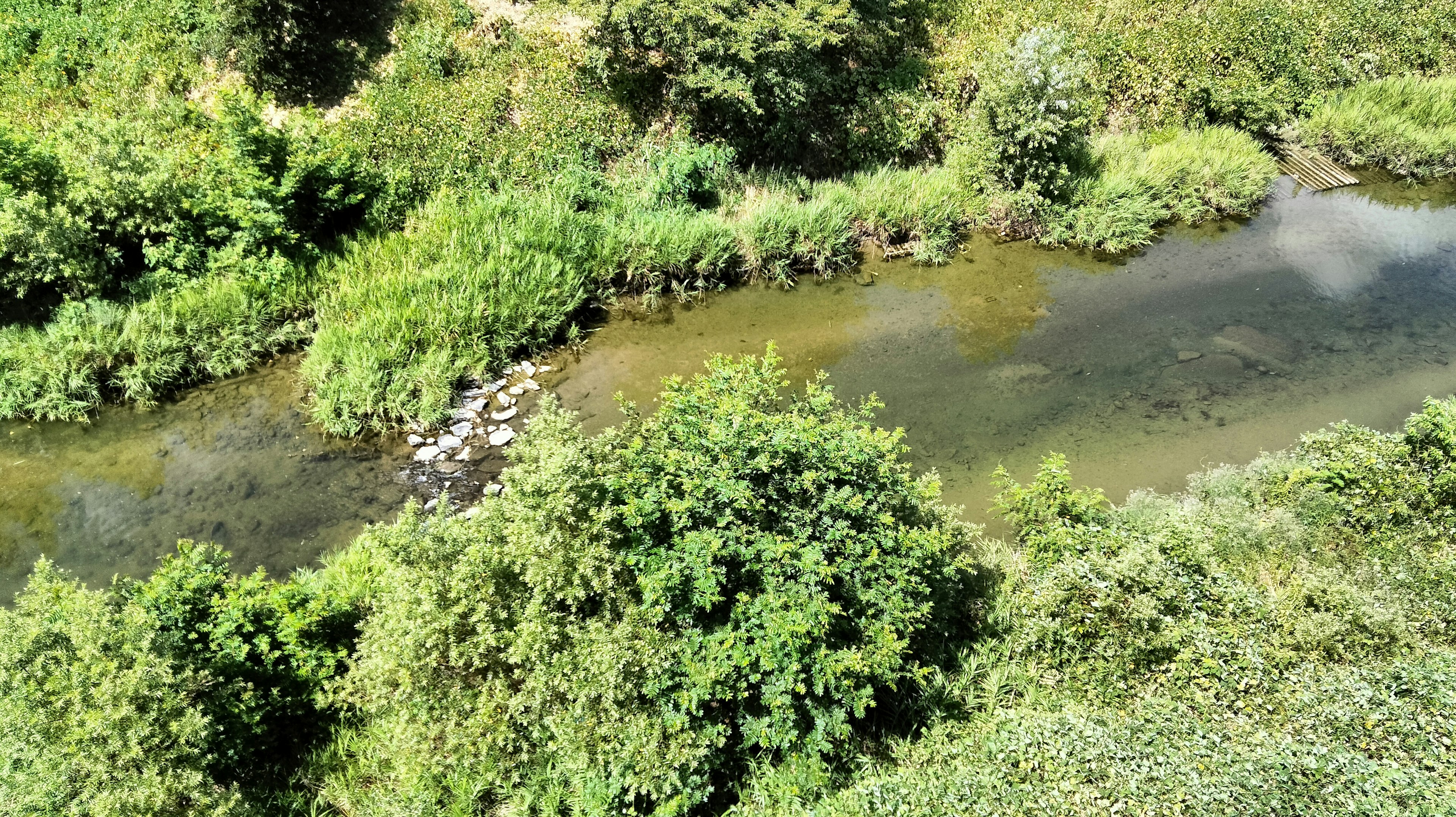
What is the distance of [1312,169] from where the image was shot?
18094 millimetres

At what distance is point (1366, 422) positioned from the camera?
11141 mm

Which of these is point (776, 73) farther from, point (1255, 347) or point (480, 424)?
point (1255, 347)

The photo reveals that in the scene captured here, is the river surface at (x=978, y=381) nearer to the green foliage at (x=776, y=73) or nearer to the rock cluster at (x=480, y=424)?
the rock cluster at (x=480, y=424)

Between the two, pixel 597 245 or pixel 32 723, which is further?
pixel 597 245

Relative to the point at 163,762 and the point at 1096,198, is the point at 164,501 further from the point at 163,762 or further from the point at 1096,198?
the point at 1096,198

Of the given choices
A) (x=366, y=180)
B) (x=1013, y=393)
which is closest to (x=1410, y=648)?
(x=1013, y=393)

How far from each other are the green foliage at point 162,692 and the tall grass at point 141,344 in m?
5.14

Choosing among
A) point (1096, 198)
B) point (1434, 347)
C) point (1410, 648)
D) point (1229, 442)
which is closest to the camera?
point (1410, 648)

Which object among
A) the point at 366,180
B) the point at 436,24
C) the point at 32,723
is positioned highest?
the point at 436,24

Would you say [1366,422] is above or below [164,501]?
below

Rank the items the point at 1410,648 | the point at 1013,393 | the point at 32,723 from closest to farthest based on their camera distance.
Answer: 1. the point at 32,723
2. the point at 1410,648
3. the point at 1013,393

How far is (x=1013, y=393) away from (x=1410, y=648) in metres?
5.55

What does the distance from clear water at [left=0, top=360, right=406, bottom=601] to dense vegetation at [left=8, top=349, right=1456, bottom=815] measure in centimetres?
248

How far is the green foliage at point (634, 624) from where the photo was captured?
5.76 m
